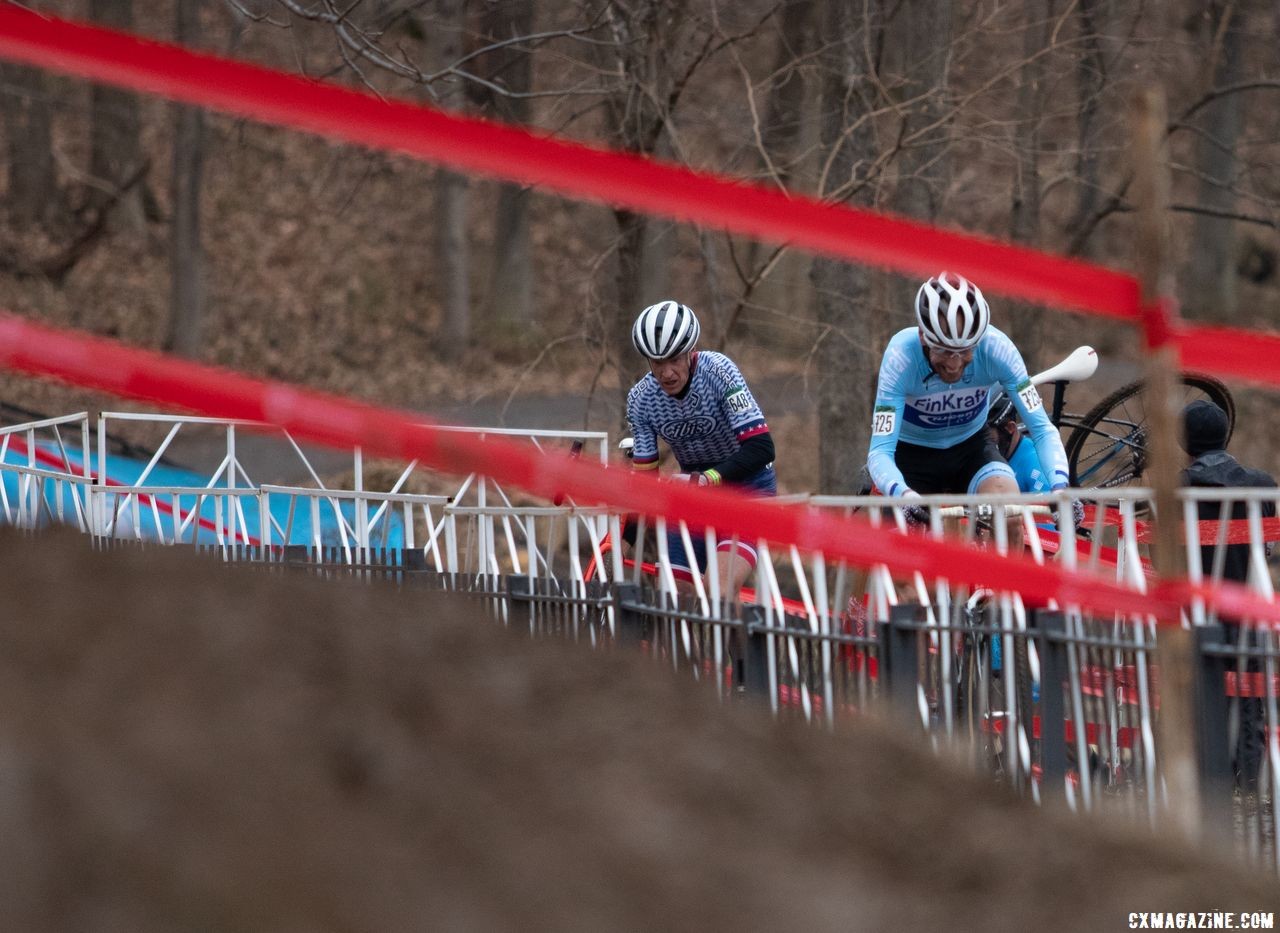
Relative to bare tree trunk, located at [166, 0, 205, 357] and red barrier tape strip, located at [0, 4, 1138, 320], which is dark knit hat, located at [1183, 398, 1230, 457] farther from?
bare tree trunk, located at [166, 0, 205, 357]

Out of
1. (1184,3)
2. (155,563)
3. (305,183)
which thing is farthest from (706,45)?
(305,183)

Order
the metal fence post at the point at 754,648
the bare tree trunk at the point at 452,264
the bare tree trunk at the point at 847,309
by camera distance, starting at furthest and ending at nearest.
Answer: the bare tree trunk at the point at 452,264, the bare tree trunk at the point at 847,309, the metal fence post at the point at 754,648

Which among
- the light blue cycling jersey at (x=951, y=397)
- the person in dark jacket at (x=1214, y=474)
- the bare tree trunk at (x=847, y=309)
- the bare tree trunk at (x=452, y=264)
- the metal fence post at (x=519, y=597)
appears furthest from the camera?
the bare tree trunk at (x=452, y=264)

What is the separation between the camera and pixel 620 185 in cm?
404

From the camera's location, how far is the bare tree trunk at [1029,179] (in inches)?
624

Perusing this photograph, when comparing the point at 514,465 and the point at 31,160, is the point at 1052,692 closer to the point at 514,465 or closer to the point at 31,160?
the point at 514,465

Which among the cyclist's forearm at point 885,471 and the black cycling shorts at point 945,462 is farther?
the black cycling shorts at point 945,462

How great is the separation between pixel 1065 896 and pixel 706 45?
1076cm

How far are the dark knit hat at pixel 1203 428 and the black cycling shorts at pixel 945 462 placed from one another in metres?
0.92

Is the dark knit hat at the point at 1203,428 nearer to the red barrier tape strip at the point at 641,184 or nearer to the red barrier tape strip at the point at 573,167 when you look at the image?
the red barrier tape strip at the point at 641,184

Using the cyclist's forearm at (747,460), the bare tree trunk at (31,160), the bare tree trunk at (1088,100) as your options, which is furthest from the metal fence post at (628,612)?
the bare tree trunk at (31,160)

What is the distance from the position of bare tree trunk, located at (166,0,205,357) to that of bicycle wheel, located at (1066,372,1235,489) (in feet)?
53.2

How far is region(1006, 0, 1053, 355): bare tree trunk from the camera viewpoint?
15.9m

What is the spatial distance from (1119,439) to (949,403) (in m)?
1.96
